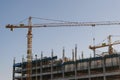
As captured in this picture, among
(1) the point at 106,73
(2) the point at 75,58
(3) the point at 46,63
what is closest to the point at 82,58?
(2) the point at 75,58

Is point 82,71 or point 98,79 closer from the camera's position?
point 98,79

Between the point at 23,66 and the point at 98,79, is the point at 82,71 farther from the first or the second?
the point at 23,66

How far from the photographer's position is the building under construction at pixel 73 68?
11419 cm

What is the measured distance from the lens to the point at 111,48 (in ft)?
483

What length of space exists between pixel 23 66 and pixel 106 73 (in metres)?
55.7

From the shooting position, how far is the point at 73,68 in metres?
128

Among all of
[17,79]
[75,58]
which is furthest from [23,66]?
[75,58]

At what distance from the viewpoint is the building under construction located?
114188 mm

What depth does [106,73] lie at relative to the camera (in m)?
114

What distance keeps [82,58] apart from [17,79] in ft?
157

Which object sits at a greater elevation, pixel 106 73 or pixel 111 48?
pixel 111 48

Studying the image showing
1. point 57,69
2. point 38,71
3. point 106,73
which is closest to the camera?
point 106,73

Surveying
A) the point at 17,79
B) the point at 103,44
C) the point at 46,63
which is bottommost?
the point at 17,79

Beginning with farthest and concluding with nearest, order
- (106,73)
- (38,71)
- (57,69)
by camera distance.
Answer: (38,71) < (57,69) < (106,73)
